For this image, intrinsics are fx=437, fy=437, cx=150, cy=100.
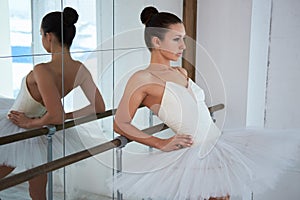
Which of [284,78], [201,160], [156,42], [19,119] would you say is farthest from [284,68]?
[19,119]

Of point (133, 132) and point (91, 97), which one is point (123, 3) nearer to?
point (91, 97)

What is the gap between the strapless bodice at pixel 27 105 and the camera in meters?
1.39

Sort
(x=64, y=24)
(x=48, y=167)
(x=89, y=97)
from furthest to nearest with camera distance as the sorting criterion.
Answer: (x=89, y=97) < (x=64, y=24) < (x=48, y=167)

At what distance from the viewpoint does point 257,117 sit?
234 cm

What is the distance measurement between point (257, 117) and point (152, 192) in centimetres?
110

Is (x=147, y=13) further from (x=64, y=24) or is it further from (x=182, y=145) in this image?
(x=182, y=145)

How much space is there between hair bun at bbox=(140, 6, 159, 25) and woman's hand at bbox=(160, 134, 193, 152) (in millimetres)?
595

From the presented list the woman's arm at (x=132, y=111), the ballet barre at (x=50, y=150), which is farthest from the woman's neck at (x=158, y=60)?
the ballet barre at (x=50, y=150)

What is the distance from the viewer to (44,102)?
1.54m

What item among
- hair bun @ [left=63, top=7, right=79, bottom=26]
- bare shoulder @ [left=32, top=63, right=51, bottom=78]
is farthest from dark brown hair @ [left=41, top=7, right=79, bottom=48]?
bare shoulder @ [left=32, top=63, right=51, bottom=78]

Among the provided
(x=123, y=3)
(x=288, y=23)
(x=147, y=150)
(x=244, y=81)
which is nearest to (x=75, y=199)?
(x=147, y=150)

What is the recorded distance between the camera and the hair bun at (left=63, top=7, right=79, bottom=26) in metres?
1.61

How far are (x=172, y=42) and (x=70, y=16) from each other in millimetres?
398

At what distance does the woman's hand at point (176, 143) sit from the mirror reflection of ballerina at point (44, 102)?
382 millimetres
